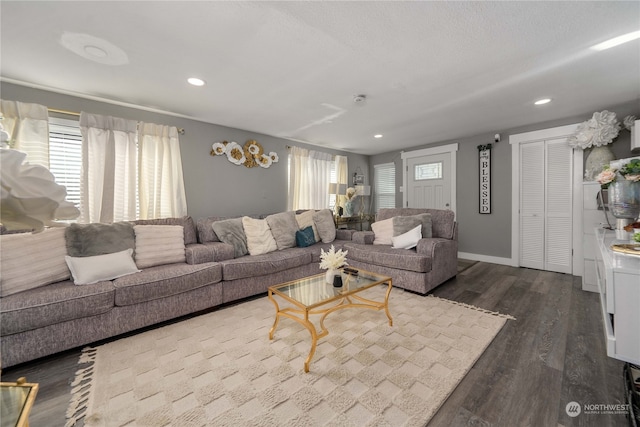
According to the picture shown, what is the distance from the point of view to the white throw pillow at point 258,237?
3.18 m

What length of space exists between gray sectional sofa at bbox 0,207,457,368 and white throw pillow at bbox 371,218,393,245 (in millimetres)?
175

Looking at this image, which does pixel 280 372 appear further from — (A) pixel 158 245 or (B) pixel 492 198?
(B) pixel 492 198

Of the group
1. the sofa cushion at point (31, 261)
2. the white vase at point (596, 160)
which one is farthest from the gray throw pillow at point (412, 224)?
the sofa cushion at point (31, 261)

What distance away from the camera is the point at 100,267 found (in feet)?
7.02

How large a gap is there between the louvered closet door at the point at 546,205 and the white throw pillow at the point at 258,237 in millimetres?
3968

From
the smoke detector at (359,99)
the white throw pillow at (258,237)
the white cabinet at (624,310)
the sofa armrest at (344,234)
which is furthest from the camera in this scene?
the sofa armrest at (344,234)

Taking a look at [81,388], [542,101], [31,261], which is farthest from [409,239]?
[31,261]

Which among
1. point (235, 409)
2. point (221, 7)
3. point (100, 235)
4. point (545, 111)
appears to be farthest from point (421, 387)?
point (545, 111)

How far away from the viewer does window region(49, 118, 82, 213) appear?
2.64m

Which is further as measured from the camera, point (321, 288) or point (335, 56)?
point (321, 288)

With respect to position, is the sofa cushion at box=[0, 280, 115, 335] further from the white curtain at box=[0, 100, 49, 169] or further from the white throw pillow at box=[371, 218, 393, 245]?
the white throw pillow at box=[371, 218, 393, 245]

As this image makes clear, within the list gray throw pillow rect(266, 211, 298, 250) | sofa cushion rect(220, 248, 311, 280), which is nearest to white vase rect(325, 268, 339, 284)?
sofa cushion rect(220, 248, 311, 280)

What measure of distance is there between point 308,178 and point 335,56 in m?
2.97

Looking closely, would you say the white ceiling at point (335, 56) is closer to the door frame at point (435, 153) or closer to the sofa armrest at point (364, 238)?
the door frame at point (435, 153)
